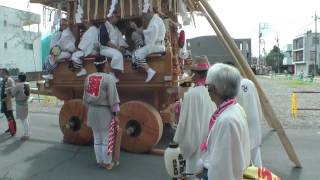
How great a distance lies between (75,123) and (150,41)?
272 centimetres

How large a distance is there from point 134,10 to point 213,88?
6276 millimetres

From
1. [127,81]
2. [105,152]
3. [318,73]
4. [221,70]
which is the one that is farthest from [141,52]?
[318,73]

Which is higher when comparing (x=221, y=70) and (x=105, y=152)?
(x=221, y=70)

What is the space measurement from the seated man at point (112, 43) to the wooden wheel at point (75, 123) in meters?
1.25

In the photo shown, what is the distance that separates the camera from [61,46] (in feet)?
32.7

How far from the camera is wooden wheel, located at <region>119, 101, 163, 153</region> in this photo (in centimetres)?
884

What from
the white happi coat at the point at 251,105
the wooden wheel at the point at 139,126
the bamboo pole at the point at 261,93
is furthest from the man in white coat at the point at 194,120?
the wooden wheel at the point at 139,126

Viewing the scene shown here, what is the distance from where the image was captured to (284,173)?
7.50 metres

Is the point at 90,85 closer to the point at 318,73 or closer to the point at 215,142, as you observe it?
the point at 215,142

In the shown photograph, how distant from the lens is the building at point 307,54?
103562 mm

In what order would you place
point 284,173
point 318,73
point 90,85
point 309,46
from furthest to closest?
point 309,46 → point 318,73 → point 90,85 → point 284,173

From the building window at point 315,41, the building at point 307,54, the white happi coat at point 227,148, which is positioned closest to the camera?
the white happi coat at point 227,148

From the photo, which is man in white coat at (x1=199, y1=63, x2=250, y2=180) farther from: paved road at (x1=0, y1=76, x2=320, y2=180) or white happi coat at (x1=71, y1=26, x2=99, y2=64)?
white happi coat at (x1=71, y1=26, x2=99, y2=64)

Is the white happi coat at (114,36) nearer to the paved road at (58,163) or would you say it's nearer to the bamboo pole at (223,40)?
the bamboo pole at (223,40)
